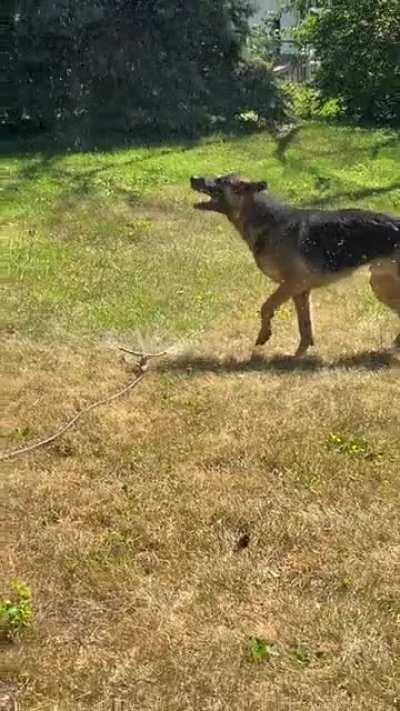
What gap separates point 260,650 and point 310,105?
18.7 metres

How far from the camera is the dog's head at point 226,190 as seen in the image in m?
7.34

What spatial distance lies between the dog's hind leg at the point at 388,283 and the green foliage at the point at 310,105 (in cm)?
1297

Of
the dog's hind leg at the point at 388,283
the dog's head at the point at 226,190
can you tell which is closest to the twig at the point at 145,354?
the dog's head at the point at 226,190

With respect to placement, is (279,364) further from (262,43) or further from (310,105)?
(310,105)

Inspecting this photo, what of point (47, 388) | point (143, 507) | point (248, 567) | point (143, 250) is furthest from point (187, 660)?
point (143, 250)

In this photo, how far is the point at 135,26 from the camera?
17984 millimetres

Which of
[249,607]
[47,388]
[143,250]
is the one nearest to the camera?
[249,607]

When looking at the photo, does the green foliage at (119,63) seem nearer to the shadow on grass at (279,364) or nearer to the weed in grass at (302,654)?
the shadow on grass at (279,364)

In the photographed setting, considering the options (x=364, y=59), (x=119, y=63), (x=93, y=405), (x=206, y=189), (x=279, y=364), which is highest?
(x=206, y=189)

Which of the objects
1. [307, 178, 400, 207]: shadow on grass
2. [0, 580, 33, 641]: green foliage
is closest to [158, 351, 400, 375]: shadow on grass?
[0, 580, 33, 641]: green foliage

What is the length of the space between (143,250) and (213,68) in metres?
9.47

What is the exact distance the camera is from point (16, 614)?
11.9ft

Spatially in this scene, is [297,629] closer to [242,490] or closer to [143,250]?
[242,490]

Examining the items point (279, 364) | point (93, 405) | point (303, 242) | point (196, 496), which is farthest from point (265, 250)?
point (196, 496)
